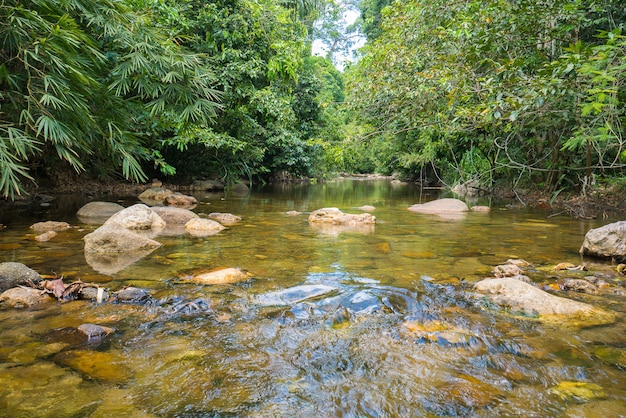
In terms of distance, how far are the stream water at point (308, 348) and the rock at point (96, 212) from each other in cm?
259

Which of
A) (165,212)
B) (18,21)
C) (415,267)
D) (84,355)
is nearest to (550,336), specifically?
(415,267)

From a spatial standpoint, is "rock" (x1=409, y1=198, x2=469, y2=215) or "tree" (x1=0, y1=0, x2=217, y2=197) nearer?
"tree" (x1=0, y1=0, x2=217, y2=197)

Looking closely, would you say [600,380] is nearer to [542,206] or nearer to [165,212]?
[165,212]

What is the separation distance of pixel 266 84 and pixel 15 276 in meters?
11.5

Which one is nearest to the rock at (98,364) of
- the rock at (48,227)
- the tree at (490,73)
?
the tree at (490,73)

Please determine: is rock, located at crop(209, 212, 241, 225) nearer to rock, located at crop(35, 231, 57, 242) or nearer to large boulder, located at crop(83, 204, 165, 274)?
large boulder, located at crop(83, 204, 165, 274)

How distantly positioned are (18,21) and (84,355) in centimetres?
331

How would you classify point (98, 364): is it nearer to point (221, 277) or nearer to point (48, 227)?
point (221, 277)

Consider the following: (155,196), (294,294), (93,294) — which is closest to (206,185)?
(155,196)

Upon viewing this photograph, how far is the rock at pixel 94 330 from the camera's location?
240cm

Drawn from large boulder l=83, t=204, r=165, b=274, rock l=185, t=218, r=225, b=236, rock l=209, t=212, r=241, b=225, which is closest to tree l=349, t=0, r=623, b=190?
rock l=209, t=212, r=241, b=225

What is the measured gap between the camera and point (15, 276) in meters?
3.13

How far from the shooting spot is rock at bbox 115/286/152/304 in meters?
3.01

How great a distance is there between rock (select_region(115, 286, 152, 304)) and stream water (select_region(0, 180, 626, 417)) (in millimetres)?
85
